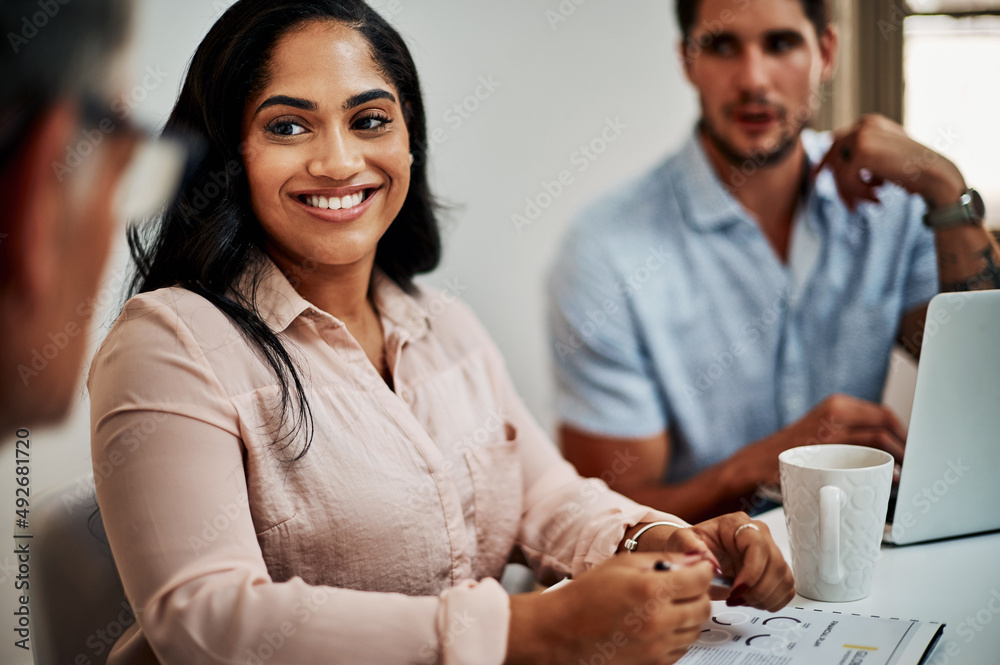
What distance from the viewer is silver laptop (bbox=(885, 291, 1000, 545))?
2.89 feet

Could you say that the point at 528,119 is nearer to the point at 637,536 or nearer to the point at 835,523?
the point at 637,536

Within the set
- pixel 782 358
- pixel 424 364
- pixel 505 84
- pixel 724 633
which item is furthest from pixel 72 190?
pixel 782 358

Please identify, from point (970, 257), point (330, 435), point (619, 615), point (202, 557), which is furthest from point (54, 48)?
point (970, 257)

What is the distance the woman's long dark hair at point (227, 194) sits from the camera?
3.11 ft

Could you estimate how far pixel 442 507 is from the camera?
1023 millimetres

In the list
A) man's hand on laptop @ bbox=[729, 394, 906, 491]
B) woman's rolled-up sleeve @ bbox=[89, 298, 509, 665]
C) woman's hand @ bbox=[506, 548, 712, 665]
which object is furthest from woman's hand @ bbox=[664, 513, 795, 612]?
man's hand on laptop @ bbox=[729, 394, 906, 491]

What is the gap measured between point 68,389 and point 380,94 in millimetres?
761

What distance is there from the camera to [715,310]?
199 cm

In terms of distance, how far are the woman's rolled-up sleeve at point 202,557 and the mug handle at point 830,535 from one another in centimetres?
33

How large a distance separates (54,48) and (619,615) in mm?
1261

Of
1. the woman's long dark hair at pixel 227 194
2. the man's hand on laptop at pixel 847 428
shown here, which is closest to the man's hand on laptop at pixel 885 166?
the man's hand on laptop at pixel 847 428

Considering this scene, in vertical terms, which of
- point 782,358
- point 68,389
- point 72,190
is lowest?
point 782,358

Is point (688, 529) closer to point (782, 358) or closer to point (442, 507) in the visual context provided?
point (442, 507)

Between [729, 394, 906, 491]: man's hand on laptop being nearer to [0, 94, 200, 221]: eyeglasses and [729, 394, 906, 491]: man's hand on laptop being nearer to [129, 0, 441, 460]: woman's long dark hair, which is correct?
[129, 0, 441, 460]: woman's long dark hair
